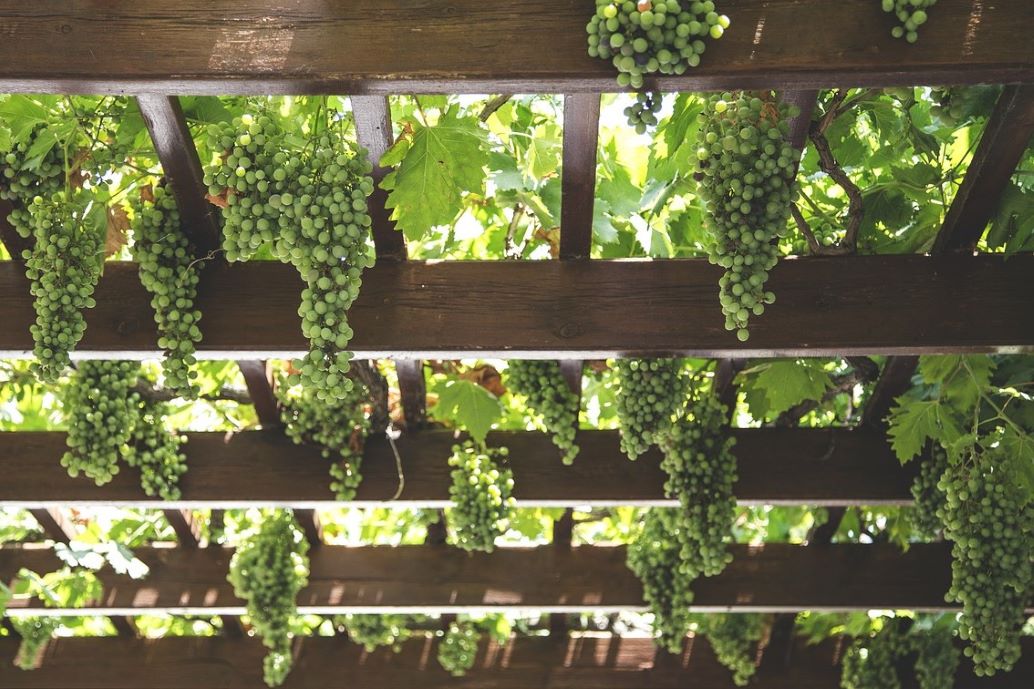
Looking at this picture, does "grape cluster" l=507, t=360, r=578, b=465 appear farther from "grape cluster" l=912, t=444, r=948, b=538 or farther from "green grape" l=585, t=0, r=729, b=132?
"green grape" l=585, t=0, r=729, b=132

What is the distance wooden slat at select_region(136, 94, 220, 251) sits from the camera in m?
2.14

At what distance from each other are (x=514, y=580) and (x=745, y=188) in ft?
8.64

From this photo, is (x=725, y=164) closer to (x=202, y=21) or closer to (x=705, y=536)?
(x=202, y=21)

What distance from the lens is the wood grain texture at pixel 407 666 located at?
179 inches

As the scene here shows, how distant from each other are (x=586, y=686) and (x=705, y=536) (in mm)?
1515

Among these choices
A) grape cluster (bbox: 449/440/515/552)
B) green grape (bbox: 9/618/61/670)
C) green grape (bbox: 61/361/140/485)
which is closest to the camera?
green grape (bbox: 61/361/140/485)

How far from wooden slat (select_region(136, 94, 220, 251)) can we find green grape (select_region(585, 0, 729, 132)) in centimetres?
87

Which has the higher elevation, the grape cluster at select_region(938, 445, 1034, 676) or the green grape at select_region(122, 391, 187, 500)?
the green grape at select_region(122, 391, 187, 500)

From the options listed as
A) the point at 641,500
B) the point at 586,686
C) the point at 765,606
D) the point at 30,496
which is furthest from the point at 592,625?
the point at 30,496

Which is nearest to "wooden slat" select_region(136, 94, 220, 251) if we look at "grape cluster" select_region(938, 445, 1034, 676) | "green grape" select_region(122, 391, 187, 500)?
"green grape" select_region(122, 391, 187, 500)

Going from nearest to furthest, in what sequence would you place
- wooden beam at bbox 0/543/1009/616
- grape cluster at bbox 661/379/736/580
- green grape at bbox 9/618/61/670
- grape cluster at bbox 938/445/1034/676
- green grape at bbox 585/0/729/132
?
green grape at bbox 585/0/729/132
grape cluster at bbox 938/445/1034/676
grape cluster at bbox 661/379/736/580
wooden beam at bbox 0/543/1009/616
green grape at bbox 9/618/61/670

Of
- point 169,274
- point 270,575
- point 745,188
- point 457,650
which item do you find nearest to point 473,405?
point 169,274

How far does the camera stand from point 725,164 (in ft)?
6.21

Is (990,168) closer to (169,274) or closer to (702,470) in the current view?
(702,470)
